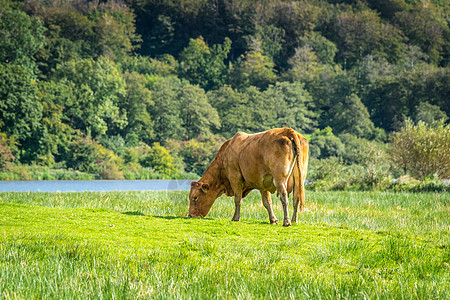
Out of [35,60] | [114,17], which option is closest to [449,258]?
[35,60]

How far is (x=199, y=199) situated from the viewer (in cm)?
1083

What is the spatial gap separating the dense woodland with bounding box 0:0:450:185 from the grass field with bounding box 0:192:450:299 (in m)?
19.3

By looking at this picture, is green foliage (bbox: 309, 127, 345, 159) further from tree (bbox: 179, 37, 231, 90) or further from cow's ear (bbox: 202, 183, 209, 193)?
cow's ear (bbox: 202, 183, 209, 193)

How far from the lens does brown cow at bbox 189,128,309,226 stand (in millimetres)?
8953

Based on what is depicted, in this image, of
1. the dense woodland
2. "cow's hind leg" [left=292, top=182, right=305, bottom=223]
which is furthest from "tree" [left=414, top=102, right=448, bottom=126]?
"cow's hind leg" [left=292, top=182, right=305, bottom=223]

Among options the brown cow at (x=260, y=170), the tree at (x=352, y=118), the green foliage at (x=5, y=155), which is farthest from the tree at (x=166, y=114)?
the brown cow at (x=260, y=170)

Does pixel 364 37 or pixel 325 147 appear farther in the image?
pixel 364 37

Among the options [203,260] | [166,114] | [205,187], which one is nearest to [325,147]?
[166,114]

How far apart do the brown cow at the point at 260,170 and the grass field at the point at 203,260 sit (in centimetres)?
98

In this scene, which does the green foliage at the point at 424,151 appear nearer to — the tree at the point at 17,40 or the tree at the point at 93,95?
the tree at the point at 93,95

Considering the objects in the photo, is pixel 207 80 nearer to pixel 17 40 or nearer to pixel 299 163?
pixel 17 40

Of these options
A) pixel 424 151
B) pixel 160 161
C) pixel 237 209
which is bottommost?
pixel 160 161

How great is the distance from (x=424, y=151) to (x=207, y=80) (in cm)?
8215

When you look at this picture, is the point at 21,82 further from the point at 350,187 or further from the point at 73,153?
the point at 350,187
